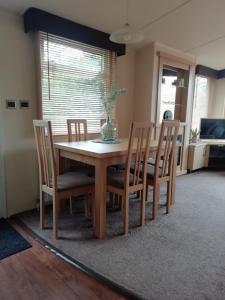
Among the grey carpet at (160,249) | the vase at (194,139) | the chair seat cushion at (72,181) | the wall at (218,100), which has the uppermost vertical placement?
the wall at (218,100)

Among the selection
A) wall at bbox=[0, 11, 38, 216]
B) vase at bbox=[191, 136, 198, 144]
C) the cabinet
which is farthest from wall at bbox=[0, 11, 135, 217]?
vase at bbox=[191, 136, 198, 144]

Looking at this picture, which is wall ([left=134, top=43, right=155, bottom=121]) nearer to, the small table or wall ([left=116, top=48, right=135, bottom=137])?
wall ([left=116, top=48, right=135, bottom=137])

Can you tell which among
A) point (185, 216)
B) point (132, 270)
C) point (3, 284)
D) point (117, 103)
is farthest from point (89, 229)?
point (117, 103)

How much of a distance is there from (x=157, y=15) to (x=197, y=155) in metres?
2.84

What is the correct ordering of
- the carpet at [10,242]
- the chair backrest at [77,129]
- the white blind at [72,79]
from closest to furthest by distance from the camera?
the carpet at [10,242] → the white blind at [72,79] → the chair backrest at [77,129]

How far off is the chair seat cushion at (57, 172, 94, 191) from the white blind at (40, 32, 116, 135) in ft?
2.90

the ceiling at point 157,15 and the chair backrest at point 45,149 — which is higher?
the ceiling at point 157,15

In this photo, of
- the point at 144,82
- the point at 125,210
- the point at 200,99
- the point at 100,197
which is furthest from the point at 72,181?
the point at 200,99

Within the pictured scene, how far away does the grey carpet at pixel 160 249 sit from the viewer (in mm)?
1503

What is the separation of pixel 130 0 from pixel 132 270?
273 centimetres

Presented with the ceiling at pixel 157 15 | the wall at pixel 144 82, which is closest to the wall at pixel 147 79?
the wall at pixel 144 82

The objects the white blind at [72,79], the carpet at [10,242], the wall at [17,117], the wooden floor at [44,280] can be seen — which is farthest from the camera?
the white blind at [72,79]

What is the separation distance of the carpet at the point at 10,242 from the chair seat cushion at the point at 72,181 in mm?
592

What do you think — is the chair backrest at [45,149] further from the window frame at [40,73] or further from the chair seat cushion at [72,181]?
the window frame at [40,73]
